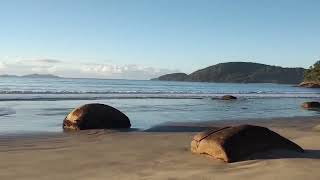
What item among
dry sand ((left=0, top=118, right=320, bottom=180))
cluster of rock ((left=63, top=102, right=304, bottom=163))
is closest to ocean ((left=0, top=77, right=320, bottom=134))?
dry sand ((left=0, top=118, right=320, bottom=180))

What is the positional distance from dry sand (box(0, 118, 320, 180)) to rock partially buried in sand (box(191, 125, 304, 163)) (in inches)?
8.5

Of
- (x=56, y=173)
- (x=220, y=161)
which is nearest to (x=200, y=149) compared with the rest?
(x=220, y=161)

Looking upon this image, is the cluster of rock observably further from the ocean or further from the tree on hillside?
the tree on hillside

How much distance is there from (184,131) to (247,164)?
733 centimetres

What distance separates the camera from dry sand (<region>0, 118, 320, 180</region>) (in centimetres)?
803

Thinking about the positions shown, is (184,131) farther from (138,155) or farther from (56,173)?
(56,173)

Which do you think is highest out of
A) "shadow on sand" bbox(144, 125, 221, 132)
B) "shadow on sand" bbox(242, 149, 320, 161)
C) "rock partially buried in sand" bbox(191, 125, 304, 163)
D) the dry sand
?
"rock partially buried in sand" bbox(191, 125, 304, 163)

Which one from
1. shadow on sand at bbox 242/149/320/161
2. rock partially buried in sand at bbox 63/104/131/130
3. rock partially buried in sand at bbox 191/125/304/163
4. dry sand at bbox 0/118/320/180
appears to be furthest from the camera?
rock partially buried in sand at bbox 63/104/131/130

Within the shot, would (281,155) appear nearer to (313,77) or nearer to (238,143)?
(238,143)

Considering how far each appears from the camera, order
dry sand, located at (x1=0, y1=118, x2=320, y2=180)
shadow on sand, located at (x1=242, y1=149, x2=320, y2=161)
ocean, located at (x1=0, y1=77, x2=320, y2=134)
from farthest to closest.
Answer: ocean, located at (x1=0, y1=77, x2=320, y2=134), shadow on sand, located at (x1=242, y1=149, x2=320, y2=161), dry sand, located at (x1=0, y1=118, x2=320, y2=180)

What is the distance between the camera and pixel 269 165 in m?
8.41

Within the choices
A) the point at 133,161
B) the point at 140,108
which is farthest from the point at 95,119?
the point at 140,108

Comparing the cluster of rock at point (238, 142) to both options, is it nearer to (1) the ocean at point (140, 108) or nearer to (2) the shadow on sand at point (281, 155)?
(2) the shadow on sand at point (281, 155)

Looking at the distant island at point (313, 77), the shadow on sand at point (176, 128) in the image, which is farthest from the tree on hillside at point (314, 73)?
the shadow on sand at point (176, 128)
